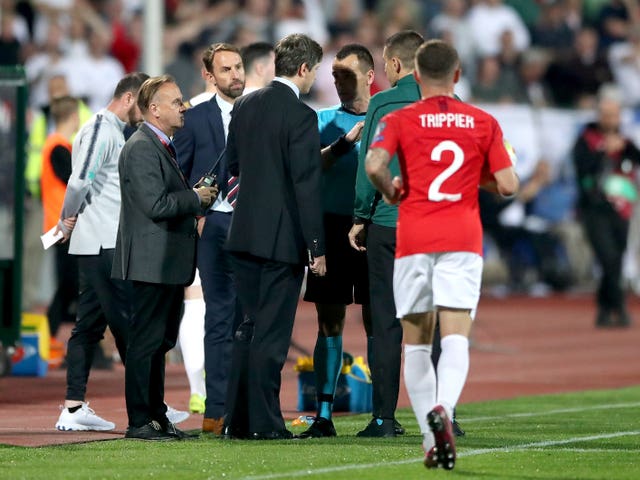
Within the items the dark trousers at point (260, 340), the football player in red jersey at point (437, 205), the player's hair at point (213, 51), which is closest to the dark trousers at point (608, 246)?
the player's hair at point (213, 51)

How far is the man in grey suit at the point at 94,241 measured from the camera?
1079cm

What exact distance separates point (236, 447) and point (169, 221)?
141 cm

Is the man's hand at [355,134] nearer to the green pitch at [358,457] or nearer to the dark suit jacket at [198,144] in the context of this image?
the dark suit jacket at [198,144]

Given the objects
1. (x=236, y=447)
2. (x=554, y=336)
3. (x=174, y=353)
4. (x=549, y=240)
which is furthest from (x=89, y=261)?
(x=549, y=240)

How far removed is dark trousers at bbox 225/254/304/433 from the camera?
9844 millimetres

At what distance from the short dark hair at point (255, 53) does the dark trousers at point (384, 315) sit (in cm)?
224

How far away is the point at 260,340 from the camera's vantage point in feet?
32.4

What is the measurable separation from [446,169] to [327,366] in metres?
2.30

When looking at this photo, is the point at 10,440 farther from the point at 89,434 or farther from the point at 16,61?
Result: the point at 16,61

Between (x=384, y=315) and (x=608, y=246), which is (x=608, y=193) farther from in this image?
(x=384, y=315)

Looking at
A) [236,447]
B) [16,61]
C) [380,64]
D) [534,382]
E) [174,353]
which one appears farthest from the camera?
[380,64]

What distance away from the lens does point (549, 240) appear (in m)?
25.8

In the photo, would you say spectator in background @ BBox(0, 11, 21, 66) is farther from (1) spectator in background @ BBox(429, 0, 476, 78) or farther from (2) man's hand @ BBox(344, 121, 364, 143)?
(2) man's hand @ BBox(344, 121, 364, 143)

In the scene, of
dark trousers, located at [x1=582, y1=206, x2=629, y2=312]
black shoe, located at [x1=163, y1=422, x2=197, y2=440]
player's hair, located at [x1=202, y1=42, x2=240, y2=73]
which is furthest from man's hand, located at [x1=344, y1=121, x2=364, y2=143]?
dark trousers, located at [x1=582, y1=206, x2=629, y2=312]
